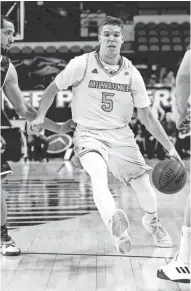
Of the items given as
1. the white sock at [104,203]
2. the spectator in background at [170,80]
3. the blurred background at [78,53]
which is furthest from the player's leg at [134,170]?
the spectator in background at [170,80]

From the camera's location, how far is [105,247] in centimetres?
390

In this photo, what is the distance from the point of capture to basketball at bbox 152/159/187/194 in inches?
155

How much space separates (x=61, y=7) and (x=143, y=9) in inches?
119

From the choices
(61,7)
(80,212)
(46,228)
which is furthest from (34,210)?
(61,7)

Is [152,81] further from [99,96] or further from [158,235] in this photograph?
[99,96]

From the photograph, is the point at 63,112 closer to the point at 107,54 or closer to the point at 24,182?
the point at 24,182

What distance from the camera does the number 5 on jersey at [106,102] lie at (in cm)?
354

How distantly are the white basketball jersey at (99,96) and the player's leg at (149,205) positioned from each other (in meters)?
0.45

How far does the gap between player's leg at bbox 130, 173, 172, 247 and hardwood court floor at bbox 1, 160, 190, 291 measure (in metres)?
0.09

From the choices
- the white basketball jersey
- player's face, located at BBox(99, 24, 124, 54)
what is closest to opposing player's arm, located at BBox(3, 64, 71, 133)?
the white basketball jersey

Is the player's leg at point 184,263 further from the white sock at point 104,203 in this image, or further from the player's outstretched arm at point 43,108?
the player's outstretched arm at point 43,108

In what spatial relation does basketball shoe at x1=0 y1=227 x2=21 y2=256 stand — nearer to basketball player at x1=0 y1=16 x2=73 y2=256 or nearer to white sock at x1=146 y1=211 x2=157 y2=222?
basketball player at x1=0 y1=16 x2=73 y2=256

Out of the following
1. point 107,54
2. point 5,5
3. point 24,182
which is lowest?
point 24,182

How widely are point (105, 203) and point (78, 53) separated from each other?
39.9 feet
